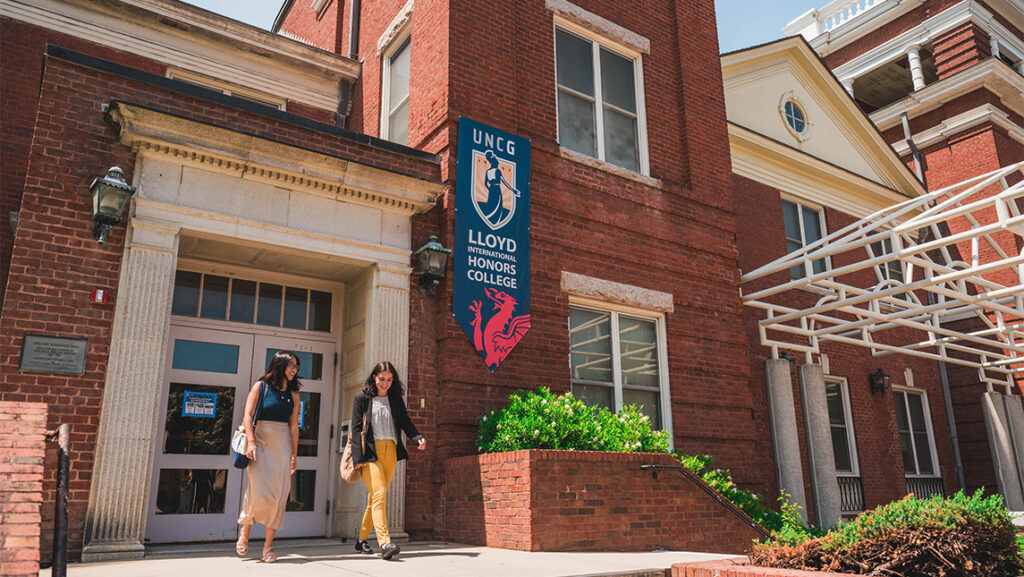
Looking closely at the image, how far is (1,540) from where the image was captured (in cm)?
373

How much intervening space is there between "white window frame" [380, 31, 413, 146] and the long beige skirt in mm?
6069

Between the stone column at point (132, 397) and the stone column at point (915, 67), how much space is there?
22745 mm

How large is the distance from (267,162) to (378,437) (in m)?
3.28

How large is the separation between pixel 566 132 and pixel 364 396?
18.0ft

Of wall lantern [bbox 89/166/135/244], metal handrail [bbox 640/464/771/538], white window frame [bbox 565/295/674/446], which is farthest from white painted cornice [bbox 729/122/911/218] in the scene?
wall lantern [bbox 89/166/135/244]

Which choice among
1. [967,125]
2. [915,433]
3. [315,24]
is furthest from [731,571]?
[967,125]

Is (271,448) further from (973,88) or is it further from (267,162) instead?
(973,88)

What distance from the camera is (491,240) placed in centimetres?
930

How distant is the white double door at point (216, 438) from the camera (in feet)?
26.3

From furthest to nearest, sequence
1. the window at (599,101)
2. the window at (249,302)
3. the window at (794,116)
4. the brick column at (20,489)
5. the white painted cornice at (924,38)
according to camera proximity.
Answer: the white painted cornice at (924,38), the window at (794,116), the window at (599,101), the window at (249,302), the brick column at (20,489)

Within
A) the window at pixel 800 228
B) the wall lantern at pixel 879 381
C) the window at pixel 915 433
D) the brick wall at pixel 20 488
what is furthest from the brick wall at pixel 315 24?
the window at pixel 915 433

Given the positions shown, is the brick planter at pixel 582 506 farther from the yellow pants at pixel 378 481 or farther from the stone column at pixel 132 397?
the stone column at pixel 132 397

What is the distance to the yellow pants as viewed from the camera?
21.8 feet

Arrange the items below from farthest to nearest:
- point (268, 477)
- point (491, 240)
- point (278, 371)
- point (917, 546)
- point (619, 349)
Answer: point (619, 349)
point (491, 240)
point (278, 371)
point (268, 477)
point (917, 546)
